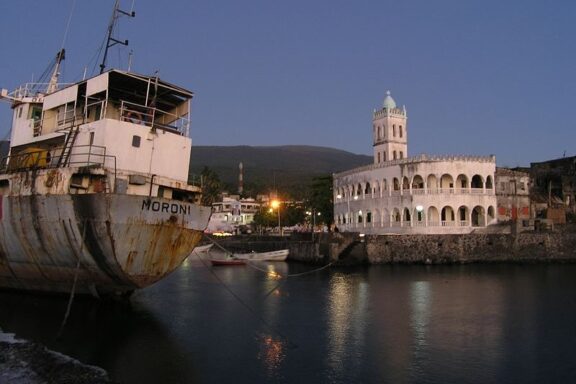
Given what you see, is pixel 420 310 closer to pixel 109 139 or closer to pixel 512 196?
Answer: pixel 109 139

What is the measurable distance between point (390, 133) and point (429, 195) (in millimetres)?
19943

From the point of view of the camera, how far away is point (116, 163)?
2331cm

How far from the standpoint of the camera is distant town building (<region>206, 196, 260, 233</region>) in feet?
410

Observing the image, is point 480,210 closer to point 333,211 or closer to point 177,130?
point 333,211

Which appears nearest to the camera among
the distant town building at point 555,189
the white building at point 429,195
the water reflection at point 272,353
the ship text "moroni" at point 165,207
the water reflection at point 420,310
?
the water reflection at point 272,353

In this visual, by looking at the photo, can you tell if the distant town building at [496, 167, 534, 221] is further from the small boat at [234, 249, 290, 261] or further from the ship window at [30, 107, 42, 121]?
the ship window at [30, 107, 42, 121]

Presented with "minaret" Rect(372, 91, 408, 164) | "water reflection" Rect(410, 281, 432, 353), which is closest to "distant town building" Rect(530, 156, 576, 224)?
"minaret" Rect(372, 91, 408, 164)

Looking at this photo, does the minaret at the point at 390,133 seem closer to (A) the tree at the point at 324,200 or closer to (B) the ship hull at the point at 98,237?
(A) the tree at the point at 324,200

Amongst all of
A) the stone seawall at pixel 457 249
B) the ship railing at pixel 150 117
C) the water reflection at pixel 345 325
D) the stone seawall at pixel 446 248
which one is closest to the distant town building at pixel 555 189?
the stone seawall at pixel 446 248

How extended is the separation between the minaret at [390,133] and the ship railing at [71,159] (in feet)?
184

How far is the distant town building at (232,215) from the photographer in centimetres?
12500

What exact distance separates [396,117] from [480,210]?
2237cm

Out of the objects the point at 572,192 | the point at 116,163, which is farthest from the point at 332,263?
the point at 572,192

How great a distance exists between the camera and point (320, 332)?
21.4m
